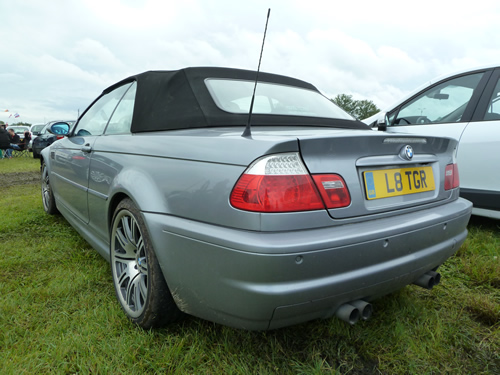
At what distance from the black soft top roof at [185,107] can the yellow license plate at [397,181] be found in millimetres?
636

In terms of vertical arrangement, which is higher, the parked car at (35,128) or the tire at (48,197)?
the tire at (48,197)

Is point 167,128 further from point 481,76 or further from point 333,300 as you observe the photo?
point 481,76

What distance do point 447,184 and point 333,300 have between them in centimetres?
100

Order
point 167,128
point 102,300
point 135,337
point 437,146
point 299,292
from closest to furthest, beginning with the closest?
point 299,292
point 135,337
point 437,146
point 167,128
point 102,300

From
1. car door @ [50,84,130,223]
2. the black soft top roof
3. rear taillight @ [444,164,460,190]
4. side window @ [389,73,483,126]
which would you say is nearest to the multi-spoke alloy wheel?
the black soft top roof

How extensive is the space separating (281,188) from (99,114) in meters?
2.24

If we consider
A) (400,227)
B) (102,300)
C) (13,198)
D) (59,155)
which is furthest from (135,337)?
(13,198)

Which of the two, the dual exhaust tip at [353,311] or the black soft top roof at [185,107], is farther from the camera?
the black soft top roof at [185,107]

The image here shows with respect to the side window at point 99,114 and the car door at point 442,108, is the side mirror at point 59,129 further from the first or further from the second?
the car door at point 442,108

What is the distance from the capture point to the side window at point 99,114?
107 inches

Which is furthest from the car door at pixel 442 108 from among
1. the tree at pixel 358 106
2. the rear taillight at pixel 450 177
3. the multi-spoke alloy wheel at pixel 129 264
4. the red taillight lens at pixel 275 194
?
the tree at pixel 358 106

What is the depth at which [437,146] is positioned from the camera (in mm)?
1869

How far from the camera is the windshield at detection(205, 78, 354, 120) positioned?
2102mm

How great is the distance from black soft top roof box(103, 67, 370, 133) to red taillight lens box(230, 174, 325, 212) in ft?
2.22
